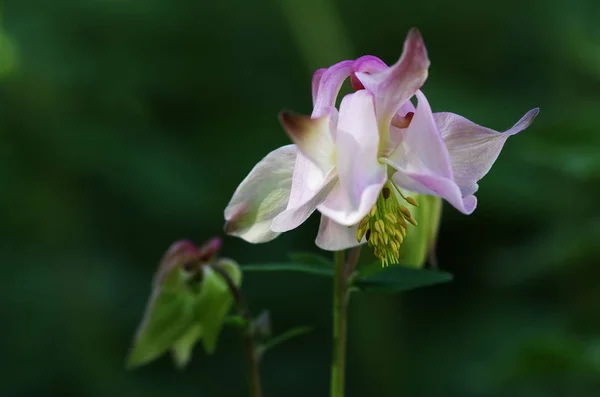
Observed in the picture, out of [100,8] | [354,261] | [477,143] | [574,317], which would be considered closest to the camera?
[477,143]

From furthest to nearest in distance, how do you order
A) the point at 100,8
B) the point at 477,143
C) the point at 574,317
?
the point at 100,8 → the point at 574,317 → the point at 477,143

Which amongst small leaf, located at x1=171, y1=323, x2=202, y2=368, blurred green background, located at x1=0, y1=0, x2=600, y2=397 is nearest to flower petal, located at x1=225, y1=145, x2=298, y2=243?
small leaf, located at x1=171, y1=323, x2=202, y2=368

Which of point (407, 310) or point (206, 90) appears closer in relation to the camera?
point (407, 310)

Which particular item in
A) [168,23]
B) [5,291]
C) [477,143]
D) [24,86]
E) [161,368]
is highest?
[168,23]

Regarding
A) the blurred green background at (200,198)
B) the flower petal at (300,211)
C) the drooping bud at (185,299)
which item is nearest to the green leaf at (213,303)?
the drooping bud at (185,299)

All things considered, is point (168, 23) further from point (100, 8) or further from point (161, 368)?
point (161, 368)

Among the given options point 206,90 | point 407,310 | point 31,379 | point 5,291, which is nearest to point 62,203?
point 5,291
